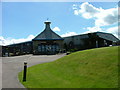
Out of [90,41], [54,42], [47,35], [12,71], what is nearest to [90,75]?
[12,71]

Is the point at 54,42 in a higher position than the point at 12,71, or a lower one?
higher

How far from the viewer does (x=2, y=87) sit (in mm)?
8109

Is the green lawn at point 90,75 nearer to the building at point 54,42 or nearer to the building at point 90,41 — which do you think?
the building at point 90,41

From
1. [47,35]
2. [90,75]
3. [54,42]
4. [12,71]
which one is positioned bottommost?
[12,71]

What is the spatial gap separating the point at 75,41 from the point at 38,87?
4038cm

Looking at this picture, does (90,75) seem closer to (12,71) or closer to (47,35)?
(12,71)

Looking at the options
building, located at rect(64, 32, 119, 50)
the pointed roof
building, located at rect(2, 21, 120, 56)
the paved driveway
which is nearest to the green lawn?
the paved driveway

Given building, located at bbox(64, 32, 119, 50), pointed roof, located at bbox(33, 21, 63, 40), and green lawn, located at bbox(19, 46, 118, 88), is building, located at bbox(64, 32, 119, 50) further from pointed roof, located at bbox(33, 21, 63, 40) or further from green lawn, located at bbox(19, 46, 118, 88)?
green lawn, located at bbox(19, 46, 118, 88)

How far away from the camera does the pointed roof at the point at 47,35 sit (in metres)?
42.8

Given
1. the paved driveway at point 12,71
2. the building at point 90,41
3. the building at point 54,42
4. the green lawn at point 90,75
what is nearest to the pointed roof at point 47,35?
the building at point 54,42

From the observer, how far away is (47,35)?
43.8 m

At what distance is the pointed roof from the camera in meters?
42.8

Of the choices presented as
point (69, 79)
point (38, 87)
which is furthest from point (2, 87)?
point (69, 79)

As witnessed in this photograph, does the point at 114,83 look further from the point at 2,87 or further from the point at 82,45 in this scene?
the point at 82,45
